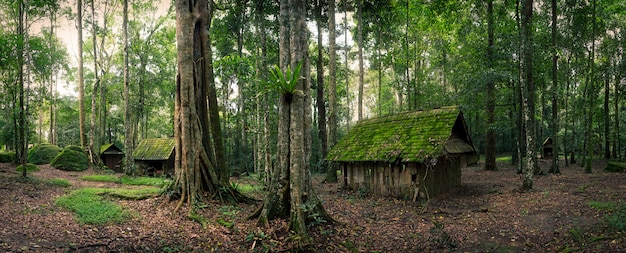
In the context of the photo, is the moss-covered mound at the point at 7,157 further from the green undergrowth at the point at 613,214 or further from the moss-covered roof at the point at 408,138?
the green undergrowth at the point at 613,214

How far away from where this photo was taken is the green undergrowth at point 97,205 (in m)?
7.48

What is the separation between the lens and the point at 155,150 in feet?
77.0

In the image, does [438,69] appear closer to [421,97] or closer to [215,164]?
[421,97]

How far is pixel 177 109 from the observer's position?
1012 centimetres

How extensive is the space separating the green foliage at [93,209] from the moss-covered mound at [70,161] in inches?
465

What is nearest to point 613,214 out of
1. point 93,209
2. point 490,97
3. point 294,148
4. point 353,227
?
point 353,227

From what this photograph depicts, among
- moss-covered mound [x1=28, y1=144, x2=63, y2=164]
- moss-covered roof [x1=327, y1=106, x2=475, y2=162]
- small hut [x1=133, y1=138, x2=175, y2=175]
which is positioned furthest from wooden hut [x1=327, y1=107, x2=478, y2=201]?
moss-covered mound [x1=28, y1=144, x2=63, y2=164]

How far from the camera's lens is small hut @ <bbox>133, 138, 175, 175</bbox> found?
22.5 metres

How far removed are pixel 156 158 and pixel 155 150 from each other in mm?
1329

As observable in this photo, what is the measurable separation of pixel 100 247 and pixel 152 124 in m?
44.1

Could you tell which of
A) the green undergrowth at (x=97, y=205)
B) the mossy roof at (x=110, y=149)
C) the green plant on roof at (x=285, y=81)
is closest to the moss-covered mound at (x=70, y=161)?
the mossy roof at (x=110, y=149)

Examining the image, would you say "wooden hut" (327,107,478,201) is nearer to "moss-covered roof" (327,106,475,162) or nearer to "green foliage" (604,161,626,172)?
"moss-covered roof" (327,106,475,162)

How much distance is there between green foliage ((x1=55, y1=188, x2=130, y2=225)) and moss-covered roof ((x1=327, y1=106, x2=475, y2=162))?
873cm

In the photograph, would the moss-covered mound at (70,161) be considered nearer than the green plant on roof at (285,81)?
No
